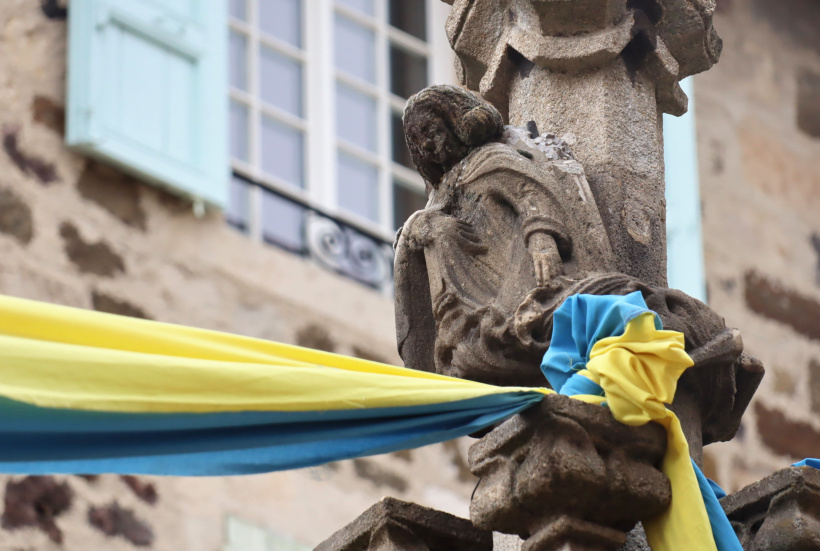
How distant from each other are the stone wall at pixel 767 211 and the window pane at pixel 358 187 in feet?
4.28

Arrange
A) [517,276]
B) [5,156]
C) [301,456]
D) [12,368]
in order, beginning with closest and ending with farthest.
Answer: [12,368]
[301,456]
[517,276]
[5,156]

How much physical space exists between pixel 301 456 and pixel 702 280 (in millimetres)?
4875

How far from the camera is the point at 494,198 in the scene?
12.1 ft

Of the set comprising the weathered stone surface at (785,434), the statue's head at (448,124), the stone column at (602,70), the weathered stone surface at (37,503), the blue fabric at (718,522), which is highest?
the weathered stone surface at (785,434)

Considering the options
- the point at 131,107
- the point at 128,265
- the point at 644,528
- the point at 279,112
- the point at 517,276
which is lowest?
the point at 644,528

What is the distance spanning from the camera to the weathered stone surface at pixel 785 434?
796 centimetres

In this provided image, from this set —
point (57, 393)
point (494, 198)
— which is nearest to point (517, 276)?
point (494, 198)

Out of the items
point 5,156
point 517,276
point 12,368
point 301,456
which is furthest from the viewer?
point 5,156

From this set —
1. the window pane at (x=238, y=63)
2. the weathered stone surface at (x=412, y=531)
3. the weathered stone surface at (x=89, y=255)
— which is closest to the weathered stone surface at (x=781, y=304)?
the window pane at (x=238, y=63)

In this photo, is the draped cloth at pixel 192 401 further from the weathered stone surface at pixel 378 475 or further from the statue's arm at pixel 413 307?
the weathered stone surface at pixel 378 475

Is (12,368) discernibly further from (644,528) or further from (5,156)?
(5,156)

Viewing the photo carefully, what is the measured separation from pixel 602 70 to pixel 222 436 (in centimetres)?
124

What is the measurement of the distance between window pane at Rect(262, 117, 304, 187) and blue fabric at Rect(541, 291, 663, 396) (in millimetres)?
4491

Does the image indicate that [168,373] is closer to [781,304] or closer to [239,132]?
[239,132]
